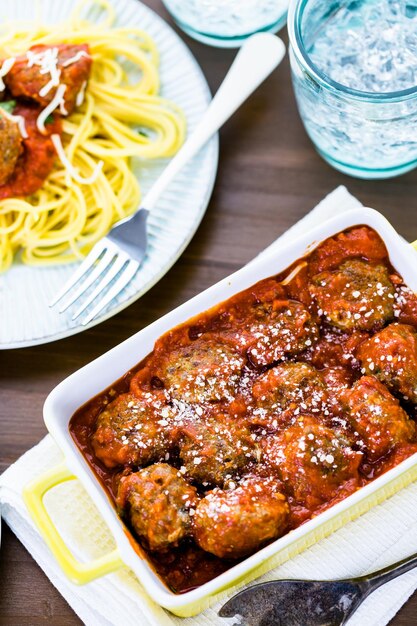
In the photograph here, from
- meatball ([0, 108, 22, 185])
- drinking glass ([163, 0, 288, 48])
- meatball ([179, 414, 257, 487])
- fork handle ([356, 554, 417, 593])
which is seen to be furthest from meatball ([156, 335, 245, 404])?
drinking glass ([163, 0, 288, 48])

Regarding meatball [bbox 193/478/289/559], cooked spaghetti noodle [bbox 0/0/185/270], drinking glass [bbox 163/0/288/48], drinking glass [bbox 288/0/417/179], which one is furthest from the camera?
drinking glass [bbox 163/0/288/48]

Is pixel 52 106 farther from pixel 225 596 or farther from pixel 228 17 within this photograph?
pixel 225 596

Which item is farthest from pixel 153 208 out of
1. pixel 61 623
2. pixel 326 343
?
pixel 61 623

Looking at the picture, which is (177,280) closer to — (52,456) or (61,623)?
(52,456)

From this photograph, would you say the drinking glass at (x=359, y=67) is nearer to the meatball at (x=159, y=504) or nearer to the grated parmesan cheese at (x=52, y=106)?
the grated parmesan cheese at (x=52, y=106)

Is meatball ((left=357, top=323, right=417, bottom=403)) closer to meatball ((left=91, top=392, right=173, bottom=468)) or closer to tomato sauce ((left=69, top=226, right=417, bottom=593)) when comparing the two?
tomato sauce ((left=69, top=226, right=417, bottom=593))

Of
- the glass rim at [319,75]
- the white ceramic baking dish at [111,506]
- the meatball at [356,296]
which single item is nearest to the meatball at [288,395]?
the meatball at [356,296]
